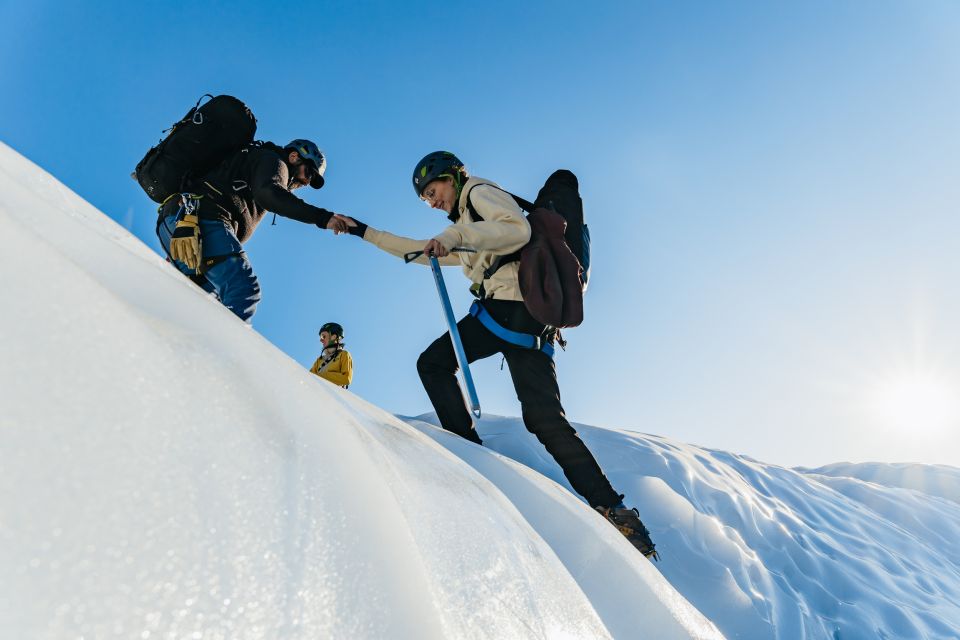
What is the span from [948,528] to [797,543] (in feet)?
12.1

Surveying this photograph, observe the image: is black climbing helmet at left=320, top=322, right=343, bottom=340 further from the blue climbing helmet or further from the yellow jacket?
the blue climbing helmet

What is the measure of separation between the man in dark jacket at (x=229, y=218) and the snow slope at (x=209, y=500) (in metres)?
2.14

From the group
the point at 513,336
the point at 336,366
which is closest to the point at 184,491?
the point at 513,336

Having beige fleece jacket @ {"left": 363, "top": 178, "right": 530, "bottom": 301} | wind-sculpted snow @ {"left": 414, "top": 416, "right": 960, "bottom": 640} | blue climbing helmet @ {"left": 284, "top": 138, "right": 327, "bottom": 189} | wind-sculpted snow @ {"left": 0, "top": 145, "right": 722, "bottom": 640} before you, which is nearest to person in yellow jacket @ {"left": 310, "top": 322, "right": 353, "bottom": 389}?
wind-sculpted snow @ {"left": 414, "top": 416, "right": 960, "bottom": 640}

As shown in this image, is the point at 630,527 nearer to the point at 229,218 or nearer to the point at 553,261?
the point at 553,261

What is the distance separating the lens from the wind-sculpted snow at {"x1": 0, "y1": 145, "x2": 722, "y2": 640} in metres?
0.54

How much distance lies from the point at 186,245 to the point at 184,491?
3116mm

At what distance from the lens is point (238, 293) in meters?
3.57

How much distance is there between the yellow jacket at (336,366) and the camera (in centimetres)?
758

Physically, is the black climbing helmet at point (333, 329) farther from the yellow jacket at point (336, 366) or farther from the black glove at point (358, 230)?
the black glove at point (358, 230)

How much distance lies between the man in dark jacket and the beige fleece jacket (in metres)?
0.41

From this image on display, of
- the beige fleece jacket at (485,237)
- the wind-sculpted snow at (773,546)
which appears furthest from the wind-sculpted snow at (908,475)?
the beige fleece jacket at (485,237)

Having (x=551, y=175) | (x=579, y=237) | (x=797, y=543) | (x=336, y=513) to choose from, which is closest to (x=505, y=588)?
(x=336, y=513)

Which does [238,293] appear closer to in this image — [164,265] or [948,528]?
[164,265]
